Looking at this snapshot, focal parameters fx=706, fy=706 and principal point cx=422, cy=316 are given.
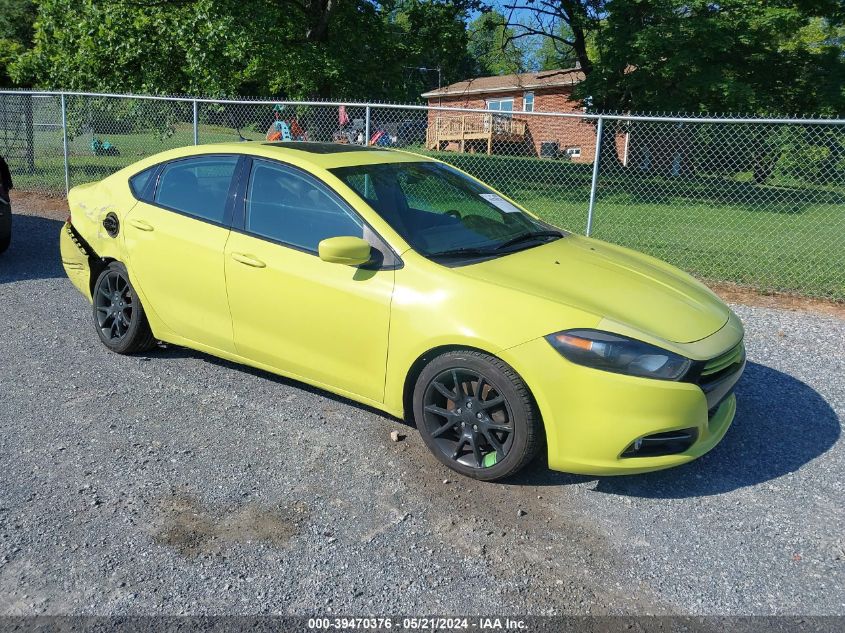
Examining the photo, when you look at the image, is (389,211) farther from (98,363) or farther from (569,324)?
(98,363)

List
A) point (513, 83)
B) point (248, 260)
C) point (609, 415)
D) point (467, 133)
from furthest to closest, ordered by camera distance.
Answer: point (513, 83) → point (467, 133) → point (248, 260) → point (609, 415)

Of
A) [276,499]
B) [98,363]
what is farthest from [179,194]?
[276,499]

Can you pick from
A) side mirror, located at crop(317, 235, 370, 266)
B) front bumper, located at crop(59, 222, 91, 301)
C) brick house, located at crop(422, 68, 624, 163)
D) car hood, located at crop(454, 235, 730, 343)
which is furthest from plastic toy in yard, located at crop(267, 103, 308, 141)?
brick house, located at crop(422, 68, 624, 163)

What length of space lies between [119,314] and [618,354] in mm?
3543

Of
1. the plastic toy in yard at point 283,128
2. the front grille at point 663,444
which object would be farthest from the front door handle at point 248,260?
the plastic toy in yard at point 283,128

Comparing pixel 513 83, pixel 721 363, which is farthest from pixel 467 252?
pixel 513 83

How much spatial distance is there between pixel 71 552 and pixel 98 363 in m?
2.33

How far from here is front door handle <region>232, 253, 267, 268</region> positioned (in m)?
4.07

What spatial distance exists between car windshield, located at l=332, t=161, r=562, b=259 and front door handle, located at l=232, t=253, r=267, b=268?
68 cm

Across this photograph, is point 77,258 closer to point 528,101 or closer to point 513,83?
point 528,101

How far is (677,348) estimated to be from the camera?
3.32 metres

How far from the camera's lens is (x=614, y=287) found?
12.4ft

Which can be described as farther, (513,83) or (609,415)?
(513,83)

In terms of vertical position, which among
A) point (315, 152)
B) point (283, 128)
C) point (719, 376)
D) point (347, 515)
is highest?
point (283, 128)
